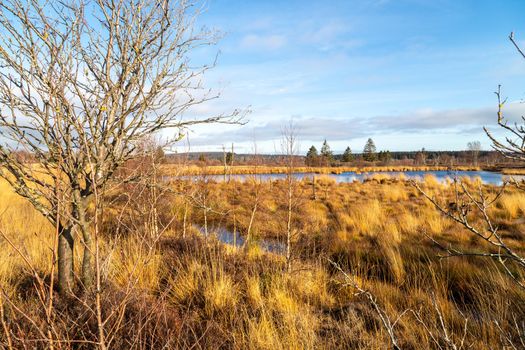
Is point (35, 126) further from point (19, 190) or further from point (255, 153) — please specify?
point (255, 153)

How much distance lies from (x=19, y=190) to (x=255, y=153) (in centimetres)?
394

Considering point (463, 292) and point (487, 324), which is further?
point (463, 292)

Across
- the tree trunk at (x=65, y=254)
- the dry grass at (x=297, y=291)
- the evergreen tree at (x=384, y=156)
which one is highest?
the evergreen tree at (x=384, y=156)

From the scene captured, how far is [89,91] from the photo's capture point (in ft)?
8.27

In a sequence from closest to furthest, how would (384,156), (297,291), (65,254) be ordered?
(65,254) → (297,291) → (384,156)

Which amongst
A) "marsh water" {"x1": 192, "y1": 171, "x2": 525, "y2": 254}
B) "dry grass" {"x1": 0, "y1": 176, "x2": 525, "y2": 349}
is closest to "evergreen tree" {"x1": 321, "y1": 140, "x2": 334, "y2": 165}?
"marsh water" {"x1": 192, "y1": 171, "x2": 525, "y2": 254}

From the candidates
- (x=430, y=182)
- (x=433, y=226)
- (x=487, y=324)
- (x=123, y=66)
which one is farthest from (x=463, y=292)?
(x=430, y=182)

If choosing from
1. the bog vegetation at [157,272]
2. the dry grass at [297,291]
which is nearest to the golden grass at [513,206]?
the dry grass at [297,291]

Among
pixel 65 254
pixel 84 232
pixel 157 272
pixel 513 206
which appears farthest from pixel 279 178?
pixel 84 232

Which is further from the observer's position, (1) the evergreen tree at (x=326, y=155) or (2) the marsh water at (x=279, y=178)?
(1) the evergreen tree at (x=326, y=155)

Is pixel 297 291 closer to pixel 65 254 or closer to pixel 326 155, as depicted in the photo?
pixel 65 254

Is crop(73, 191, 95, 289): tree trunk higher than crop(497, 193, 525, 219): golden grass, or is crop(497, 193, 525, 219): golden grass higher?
crop(73, 191, 95, 289): tree trunk

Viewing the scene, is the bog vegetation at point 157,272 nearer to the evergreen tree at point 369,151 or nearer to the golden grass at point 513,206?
the golden grass at point 513,206

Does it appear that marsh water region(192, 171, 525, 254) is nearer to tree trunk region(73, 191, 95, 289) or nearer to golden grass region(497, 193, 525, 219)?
golden grass region(497, 193, 525, 219)
